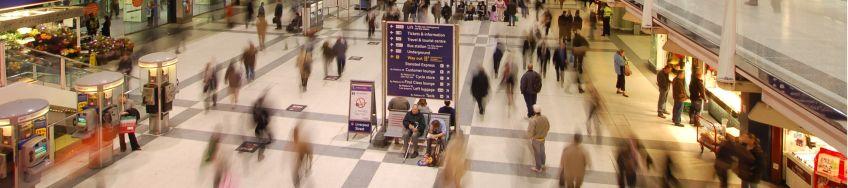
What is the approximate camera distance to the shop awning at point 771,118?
6918mm

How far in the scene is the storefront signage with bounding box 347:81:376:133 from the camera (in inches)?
500

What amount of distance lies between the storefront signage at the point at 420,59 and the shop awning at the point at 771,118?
577 cm

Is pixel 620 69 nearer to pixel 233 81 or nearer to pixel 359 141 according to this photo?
pixel 359 141

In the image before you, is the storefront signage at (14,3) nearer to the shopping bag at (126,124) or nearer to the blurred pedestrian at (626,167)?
the shopping bag at (126,124)

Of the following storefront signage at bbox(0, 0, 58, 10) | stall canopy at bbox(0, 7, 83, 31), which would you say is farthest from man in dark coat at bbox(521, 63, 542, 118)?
stall canopy at bbox(0, 7, 83, 31)

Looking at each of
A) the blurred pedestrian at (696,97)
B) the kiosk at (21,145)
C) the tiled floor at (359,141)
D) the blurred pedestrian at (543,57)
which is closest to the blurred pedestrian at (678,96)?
the blurred pedestrian at (696,97)

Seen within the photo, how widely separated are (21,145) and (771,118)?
31.1ft

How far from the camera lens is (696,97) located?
1384 centimetres

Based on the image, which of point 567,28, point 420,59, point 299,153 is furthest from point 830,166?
point 567,28

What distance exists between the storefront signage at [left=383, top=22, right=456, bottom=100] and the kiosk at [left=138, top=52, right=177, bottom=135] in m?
4.34

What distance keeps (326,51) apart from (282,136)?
6.00 meters

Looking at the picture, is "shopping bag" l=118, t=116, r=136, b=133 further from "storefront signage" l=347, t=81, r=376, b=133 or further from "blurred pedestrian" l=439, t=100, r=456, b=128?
"blurred pedestrian" l=439, t=100, r=456, b=128

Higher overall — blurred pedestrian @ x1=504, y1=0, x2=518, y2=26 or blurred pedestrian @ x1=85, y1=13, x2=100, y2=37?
blurred pedestrian @ x1=504, y1=0, x2=518, y2=26

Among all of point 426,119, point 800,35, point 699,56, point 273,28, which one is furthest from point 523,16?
point 800,35
